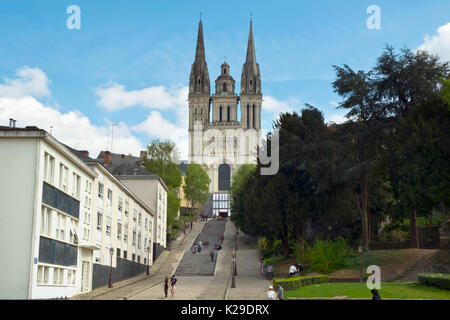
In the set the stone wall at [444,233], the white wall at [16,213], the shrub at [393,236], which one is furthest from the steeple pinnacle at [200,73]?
the white wall at [16,213]

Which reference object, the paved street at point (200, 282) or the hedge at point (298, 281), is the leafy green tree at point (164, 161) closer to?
the paved street at point (200, 282)

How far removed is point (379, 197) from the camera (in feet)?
163

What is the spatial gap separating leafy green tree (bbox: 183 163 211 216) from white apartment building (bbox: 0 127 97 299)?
74.1 meters

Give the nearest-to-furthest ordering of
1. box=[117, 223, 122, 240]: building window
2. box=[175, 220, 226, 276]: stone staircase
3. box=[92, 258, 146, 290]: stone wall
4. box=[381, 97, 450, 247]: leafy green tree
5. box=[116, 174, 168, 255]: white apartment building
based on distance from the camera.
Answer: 1. box=[381, 97, 450, 247]: leafy green tree
2. box=[92, 258, 146, 290]: stone wall
3. box=[117, 223, 122, 240]: building window
4. box=[175, 220, 226, 276]: stone staircase
5. box=[116, 174, 168, 255]: white apartment building

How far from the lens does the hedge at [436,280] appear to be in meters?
28.2

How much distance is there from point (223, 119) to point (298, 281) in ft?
378

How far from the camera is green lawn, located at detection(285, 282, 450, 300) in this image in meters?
26.9

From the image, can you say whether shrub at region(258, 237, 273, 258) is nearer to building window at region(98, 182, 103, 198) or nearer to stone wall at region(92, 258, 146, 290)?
stone wall at region(92, 258, 146, 290)

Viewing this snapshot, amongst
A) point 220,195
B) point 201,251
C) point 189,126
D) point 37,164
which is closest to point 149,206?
point 201,251

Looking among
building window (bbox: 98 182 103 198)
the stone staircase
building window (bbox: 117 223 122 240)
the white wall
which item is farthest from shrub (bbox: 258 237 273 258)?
the white wall

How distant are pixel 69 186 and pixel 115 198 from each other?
11.4 metres

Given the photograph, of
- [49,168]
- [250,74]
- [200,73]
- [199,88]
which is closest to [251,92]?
[250,74]

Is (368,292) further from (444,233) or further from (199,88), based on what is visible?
(199,88)

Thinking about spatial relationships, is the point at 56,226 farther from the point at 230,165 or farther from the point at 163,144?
the point at 230,165
